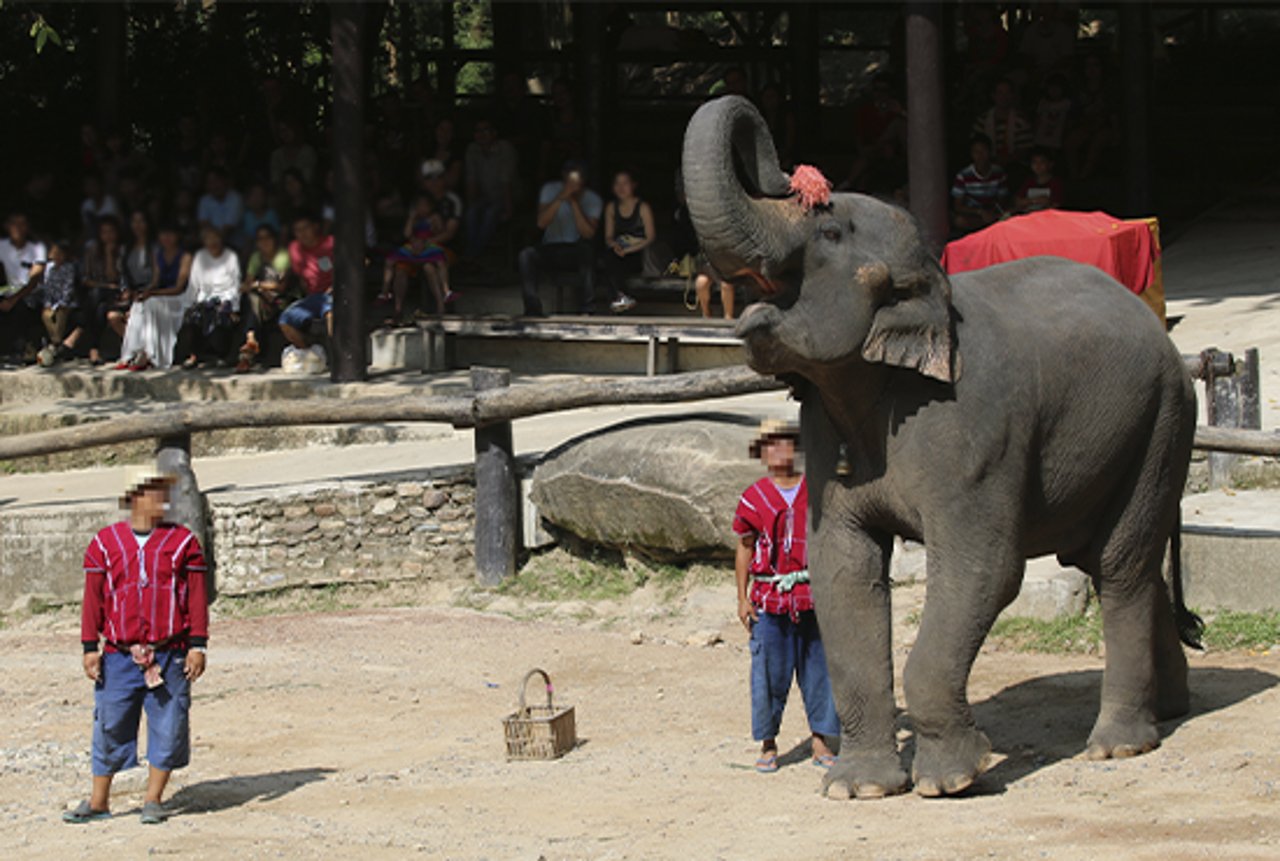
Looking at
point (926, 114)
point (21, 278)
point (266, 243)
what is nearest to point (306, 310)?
point (266, 243)

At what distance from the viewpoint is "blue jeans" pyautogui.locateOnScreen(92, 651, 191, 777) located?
7473 millimetres

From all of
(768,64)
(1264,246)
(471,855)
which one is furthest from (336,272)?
(471,855)

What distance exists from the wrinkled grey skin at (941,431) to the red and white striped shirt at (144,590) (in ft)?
7.61

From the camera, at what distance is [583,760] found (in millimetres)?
8195

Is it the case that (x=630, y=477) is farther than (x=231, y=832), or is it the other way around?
(x=630, y=477)

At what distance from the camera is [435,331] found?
52.6 ft

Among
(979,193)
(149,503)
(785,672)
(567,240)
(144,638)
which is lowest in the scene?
(785,672)

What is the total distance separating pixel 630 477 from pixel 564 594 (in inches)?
33.7

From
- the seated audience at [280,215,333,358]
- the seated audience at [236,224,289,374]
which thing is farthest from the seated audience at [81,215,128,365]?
the seated audience at [280,215,333,358]

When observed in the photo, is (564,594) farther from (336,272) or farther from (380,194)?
(380,194)

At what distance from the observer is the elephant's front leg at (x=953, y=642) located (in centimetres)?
695

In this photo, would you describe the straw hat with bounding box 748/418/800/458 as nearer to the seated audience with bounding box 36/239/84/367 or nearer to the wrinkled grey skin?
the wrinkled grey skin

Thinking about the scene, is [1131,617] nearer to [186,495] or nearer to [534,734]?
[534,734]

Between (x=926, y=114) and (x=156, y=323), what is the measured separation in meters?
6.90
